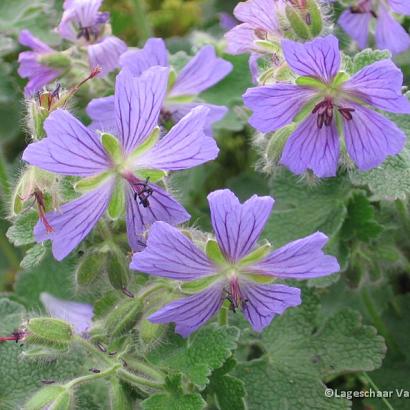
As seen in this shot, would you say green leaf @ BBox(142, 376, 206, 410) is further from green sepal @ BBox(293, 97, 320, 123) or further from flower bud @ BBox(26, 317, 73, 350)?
green sepal @ BBox(293, 97, 320, 123)

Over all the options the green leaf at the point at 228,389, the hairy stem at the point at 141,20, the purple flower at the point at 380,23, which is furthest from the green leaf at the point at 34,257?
the hairy stem at the point at 141,20

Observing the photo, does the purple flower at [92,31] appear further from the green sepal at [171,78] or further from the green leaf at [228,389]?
the green leaf at [228,389]

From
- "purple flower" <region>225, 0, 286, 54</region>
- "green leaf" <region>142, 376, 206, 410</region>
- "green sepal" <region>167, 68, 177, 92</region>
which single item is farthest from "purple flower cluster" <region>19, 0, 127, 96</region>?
"green leaf" <region>142, 376, 206, 410</region>

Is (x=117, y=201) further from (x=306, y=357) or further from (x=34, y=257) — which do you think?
(x=306, y=357)

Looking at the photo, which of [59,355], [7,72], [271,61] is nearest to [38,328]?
[59,355]

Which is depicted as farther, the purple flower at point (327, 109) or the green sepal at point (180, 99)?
the green sepal at point (180, 99)
